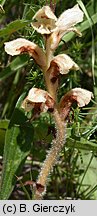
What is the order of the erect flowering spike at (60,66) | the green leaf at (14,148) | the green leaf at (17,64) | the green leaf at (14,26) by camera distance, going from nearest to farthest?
the erect flowering spike at (60,66) < the green leaf at (14,26) < the green leaf at (14,148) < the green leaf at (17,64)

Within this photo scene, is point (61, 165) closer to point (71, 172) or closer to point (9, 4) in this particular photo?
point (71, 172)

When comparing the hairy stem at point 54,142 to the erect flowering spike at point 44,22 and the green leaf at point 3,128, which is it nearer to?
the erect flowering spike at point 44,22

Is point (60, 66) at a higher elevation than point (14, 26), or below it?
below

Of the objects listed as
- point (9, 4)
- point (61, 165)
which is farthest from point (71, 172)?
point (9, 4)

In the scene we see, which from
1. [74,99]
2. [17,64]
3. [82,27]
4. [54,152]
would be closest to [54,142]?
[54,152]

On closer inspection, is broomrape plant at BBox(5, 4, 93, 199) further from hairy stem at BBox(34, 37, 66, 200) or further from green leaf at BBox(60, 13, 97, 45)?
green leaf at BBox(60, 13, 97, 45)

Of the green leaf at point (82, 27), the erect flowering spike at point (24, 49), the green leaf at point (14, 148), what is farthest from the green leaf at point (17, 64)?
the erect flowering spike at point (24, 49)

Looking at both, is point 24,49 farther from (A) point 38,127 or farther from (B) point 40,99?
(A) point 38,127

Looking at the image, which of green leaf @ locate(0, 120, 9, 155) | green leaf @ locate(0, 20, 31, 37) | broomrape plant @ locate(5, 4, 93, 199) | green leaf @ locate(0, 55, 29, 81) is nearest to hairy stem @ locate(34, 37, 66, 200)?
broomrape plant @ locate(5, 4, 93, 199)
